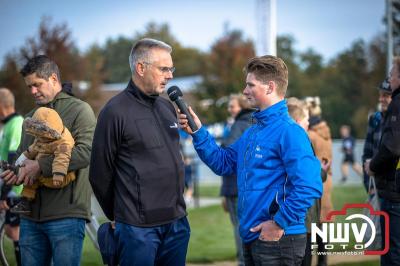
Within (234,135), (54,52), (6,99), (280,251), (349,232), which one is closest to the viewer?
(280,251)

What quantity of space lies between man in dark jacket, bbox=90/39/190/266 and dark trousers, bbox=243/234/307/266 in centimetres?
63

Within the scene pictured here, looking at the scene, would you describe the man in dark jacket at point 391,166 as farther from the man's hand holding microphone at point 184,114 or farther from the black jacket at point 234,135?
the black jacket at point 234,135

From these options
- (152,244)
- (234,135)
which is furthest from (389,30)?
(152,244)

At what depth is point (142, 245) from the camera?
13.8 ft

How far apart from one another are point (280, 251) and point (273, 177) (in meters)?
0.47

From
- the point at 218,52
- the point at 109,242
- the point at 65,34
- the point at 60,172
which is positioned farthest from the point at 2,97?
the point at 218,52

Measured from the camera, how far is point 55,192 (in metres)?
4.91

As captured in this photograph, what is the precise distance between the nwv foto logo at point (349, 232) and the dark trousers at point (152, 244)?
7.46 ft

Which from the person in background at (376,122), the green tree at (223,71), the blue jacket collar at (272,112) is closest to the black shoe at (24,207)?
the blue jacket collar at (272,112)

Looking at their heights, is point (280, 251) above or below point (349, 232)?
above

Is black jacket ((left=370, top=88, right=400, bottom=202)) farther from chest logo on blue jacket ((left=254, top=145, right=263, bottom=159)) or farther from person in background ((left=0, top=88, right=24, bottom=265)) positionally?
person in background ((left=0, top=88, right=24, bottom=265))

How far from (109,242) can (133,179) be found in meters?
0.50

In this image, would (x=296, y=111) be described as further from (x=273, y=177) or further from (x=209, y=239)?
(x=209, y=239)

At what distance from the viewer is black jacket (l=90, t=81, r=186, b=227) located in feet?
13.9
